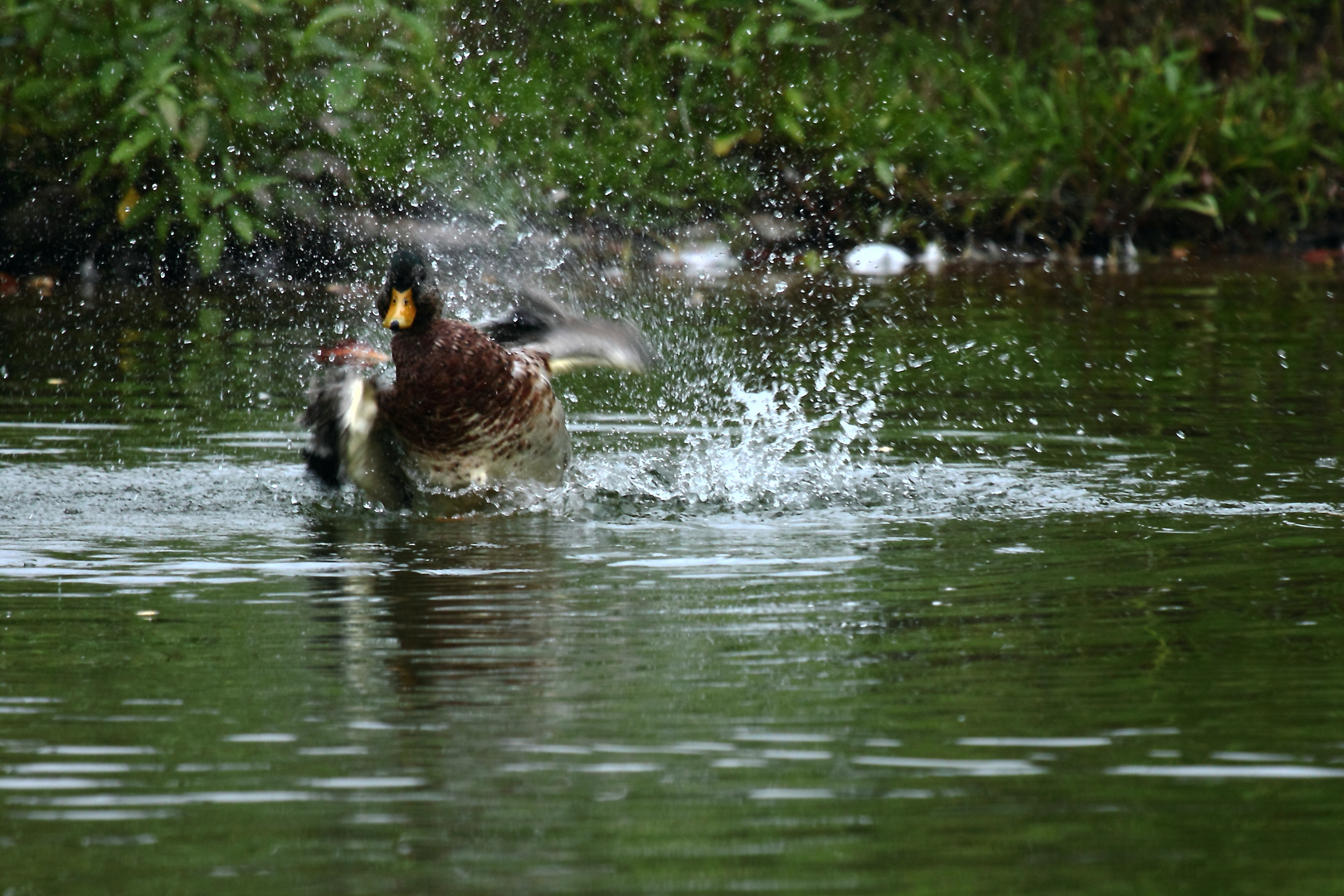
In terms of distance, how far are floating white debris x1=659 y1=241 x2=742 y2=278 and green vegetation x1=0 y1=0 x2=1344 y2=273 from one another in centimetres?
25

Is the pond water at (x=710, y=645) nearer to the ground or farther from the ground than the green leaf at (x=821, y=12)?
nearer to the ground

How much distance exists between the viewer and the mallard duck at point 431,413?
659cm

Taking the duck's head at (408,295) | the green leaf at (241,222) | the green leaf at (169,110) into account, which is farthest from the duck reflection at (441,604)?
the green leaf at (169,110)

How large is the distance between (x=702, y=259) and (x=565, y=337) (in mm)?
6718

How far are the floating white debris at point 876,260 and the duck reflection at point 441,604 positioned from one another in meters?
7.78

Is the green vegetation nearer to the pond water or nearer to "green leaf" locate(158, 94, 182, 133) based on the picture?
"green leaf" locate(158, 94, 182, 133)

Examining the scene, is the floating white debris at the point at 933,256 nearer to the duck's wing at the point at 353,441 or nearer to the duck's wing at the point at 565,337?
the duck's wing at the point at 565,337

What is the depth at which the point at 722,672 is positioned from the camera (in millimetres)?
4188

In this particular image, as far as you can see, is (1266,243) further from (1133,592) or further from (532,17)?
(1133,592)

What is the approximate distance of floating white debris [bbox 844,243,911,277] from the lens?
1393 centimetres

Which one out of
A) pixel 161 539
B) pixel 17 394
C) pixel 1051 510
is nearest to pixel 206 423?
pixel 17 394

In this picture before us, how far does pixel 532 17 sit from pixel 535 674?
1120 cm

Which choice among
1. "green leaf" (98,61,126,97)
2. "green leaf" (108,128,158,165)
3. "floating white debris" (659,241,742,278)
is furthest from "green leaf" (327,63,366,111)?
"floating white debris" (659,241,742,278)

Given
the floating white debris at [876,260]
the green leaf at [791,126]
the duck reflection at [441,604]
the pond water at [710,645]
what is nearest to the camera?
the pond water at [710,645]
